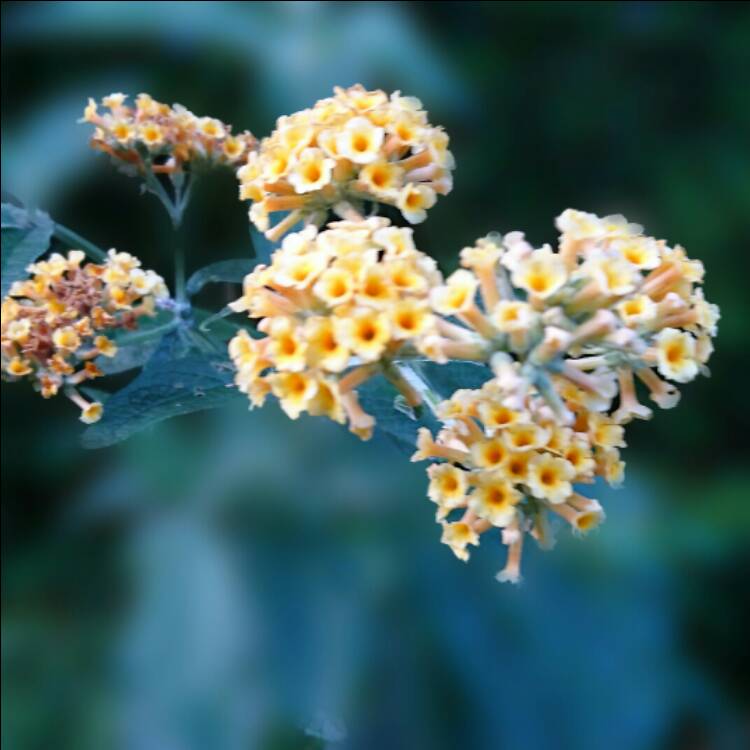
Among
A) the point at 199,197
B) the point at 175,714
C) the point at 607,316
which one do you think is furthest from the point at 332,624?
the point at 199,197

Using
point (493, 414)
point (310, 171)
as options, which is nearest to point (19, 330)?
point (310, 171)

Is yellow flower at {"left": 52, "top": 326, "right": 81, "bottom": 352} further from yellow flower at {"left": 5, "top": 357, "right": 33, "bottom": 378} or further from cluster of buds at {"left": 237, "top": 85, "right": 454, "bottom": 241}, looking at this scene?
cluster of buds at {"left": 237, "top": 85, "right": 454, "bottom": 241}

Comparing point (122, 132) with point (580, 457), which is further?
point (122, 132)

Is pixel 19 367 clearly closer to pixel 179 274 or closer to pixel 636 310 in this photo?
pixel 179 274

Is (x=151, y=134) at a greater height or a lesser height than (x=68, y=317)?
greater

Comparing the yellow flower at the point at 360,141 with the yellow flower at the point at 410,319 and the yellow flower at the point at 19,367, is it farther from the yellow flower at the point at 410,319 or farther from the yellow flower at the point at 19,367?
the yellow flower at the point at 19,367

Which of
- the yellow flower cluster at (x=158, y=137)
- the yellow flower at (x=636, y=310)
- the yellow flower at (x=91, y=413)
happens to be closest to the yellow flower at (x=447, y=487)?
the yellow flower at (x=636, y=310)

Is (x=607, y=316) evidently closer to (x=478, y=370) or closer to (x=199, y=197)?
(x=478, y=370)
